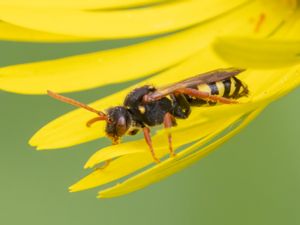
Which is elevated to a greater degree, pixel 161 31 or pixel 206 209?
pixel 161 31

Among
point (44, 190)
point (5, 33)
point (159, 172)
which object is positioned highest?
point (5, 33)

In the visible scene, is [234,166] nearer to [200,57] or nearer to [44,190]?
[200,57]

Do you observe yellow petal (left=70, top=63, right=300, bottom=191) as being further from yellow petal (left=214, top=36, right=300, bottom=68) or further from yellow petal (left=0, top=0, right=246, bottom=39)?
yellow petal (left=0, top=0, right=246, bottom=39)

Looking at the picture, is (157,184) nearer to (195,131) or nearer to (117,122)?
(117,122)

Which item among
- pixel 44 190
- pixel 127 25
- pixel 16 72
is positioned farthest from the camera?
pixel 44 190

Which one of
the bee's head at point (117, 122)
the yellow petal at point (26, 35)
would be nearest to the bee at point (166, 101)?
the bee's head at point (117, 122)

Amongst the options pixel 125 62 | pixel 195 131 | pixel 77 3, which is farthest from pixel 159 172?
pixel 77 3

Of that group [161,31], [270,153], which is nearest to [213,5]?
[161,31]

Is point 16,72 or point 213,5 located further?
point 213,5

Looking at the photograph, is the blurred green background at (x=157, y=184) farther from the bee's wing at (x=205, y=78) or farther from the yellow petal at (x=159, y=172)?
the yellow petal at (x=159, y=172)
